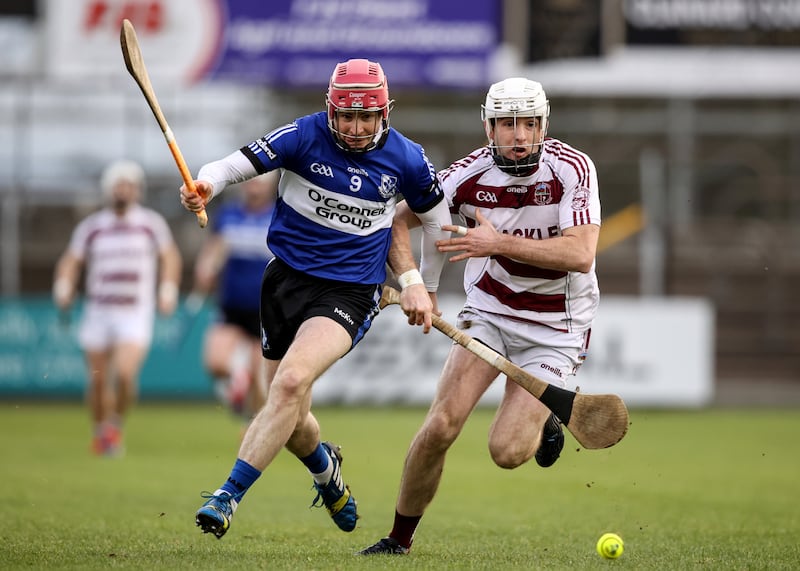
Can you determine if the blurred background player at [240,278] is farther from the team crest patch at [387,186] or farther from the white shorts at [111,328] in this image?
the team crest patch at [387,186]

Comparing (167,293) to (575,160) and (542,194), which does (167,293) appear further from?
(575,160)

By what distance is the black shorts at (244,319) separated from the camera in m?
12.5

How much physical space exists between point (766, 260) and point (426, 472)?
1423 centimetres

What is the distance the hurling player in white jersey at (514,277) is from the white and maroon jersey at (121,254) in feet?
20.5

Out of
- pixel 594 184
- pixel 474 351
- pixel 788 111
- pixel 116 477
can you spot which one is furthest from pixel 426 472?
pixel 788 111

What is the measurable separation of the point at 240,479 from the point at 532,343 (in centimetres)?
178

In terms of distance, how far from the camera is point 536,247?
259 inches

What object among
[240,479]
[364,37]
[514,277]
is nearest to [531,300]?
[514,277]

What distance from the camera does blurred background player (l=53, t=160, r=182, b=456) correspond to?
12484 mm

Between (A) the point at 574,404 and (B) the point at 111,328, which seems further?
(B) the point at 111,328

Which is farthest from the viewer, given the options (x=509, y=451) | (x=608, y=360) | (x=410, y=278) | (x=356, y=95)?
(x=608, y=360)

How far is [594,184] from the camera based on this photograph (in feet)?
22.4

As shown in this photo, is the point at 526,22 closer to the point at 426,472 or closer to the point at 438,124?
the point at 438,124

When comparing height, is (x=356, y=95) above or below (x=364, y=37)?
above
